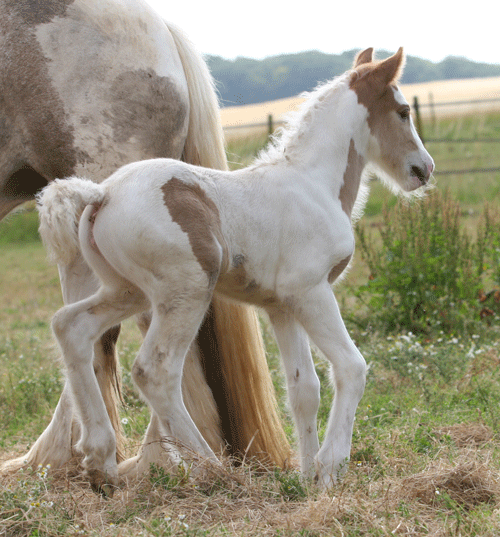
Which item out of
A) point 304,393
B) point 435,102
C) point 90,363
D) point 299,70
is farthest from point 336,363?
point 299,70

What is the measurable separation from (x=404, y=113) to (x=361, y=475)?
169 centimetres

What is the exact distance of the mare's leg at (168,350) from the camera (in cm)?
254

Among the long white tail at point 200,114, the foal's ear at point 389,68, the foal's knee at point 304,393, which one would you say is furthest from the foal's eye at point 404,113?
the foal's knee at point 304,393

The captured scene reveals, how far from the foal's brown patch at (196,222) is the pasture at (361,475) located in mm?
827

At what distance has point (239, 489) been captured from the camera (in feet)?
8.43

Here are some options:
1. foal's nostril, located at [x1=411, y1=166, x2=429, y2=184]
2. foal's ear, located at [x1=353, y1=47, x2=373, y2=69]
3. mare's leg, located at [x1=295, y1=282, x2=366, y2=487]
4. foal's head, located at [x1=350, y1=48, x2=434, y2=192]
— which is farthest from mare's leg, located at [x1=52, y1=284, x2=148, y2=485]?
foal's ear, located at [x1=353, y1=47, x2=373, y2=69]

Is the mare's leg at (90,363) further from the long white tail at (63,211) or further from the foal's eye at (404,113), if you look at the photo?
the foal's eye at (404,113)

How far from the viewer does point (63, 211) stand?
2.43 metres

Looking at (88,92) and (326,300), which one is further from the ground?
(88,92)

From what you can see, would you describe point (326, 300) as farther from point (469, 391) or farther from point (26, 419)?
point (26, 419)

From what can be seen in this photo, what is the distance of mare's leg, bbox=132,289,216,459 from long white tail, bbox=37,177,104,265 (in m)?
0.42

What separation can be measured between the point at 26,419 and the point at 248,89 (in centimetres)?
8409

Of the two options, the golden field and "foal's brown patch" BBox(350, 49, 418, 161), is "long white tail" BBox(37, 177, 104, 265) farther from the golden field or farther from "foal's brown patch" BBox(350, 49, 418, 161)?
the golden field

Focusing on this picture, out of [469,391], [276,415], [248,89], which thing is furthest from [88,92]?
[248,89]
